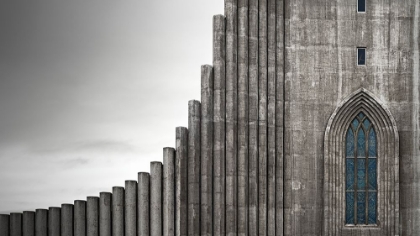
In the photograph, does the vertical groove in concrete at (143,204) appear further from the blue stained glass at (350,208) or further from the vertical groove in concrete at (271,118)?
the blue stained glass at (350,208)

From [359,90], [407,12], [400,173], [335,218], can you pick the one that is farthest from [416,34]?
[335,218]

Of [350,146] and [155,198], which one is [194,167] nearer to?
[155,198]

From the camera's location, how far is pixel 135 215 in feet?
82.9

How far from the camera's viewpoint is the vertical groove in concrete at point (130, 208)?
2517 centimetres

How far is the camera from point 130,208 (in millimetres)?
25250

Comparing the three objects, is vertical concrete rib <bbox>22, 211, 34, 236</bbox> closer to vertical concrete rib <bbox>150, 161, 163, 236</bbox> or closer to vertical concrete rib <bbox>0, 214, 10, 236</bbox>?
vertical concrete rib <bbox>0, 214, 10, 236</bbox>

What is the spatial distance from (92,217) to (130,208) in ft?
4.60

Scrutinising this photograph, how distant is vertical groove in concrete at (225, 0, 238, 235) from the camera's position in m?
24.7

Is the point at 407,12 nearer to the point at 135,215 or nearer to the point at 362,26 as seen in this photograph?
the point at 362,26

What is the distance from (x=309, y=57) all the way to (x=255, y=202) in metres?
5.61

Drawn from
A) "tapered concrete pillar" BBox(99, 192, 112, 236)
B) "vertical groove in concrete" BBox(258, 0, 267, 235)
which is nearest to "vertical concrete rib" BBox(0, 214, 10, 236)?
"tapered concrete pillar" BBox(99, 192, 112, 236)

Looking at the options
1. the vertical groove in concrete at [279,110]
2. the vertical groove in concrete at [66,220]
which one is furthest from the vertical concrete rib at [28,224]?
the vertical groove in concrete at [279,110]

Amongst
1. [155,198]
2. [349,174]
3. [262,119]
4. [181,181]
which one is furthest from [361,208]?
[155,198]

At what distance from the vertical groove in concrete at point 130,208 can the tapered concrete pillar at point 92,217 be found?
3.45 ft
